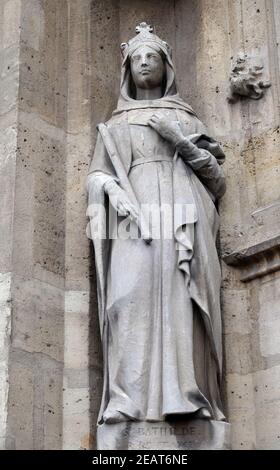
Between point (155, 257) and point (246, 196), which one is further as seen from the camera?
point (246, 196)

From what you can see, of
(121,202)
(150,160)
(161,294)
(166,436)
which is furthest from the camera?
(150,160)

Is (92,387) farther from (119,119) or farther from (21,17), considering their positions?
(21,17)

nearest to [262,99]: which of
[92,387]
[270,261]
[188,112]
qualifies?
[188,112]

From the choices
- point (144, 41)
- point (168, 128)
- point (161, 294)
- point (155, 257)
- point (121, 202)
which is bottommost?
point (161, 294)

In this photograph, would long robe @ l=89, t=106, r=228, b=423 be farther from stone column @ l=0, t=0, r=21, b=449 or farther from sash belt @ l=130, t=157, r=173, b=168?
stone column @ l=0, t=0, r=21, b=449

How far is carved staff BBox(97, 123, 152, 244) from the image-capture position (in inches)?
265

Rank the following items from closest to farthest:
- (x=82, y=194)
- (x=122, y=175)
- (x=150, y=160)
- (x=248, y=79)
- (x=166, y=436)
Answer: (x=166, y=436)
(x=122, y=175)
(x=150, y=160)
(x=82, y=194)
(x=248, y=79)

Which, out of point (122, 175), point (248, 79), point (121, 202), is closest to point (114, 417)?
point (121, 202)

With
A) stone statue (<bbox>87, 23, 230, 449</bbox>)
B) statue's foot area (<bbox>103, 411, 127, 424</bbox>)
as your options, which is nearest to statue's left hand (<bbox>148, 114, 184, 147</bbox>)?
stone statue (<bbox>87, 23, 230, 449</bbox>)

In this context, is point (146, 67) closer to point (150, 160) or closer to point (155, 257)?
point (150, 160)

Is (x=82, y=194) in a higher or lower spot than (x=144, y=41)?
lower

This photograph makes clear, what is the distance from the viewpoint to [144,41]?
24.1ft

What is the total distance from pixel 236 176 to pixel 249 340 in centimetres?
101

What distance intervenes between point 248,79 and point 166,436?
2290mm
